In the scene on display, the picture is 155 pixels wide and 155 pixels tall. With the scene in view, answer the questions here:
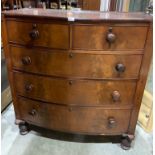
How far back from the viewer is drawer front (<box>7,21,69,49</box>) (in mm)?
1056

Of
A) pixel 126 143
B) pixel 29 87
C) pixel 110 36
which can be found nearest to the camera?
pixel 110 36

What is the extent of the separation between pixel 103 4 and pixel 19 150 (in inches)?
54.1

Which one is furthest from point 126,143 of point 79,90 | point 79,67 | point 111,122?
point 79,67

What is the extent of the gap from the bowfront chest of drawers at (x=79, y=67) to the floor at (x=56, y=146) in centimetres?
13

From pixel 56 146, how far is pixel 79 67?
730mm

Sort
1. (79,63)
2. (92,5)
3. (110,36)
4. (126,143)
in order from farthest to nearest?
(92,5) → (126,143) → (79,63) → (110,36)

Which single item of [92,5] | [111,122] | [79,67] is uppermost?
[92,5]

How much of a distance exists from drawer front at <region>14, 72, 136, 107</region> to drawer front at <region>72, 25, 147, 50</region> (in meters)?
0.24

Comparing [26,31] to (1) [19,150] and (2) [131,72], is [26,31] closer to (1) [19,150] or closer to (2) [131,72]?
(2) [131,72]

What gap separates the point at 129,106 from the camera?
1.28 meters

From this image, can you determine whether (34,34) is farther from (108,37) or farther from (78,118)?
(78,118)

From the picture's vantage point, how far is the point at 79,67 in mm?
1143

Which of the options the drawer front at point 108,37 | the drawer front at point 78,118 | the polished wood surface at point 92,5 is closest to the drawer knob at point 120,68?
the drawer front at point 108,37

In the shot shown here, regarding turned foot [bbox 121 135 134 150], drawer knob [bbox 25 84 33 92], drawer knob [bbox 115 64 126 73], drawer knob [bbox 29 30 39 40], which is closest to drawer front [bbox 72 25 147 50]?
drawer knob [bbox 115 64 126 73]
